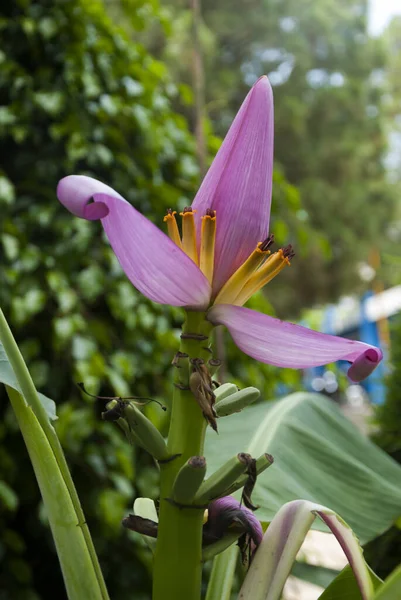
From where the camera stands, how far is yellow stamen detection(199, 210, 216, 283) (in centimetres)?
27

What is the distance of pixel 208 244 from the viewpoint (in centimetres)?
28

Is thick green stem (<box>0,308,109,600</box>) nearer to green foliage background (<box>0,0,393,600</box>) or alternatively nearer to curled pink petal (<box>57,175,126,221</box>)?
curled pink petal (<box>57,175,126,221</box>)

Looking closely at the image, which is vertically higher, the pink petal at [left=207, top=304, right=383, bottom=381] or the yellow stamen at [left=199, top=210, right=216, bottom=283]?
the yellow stamen at [left=199, top=210, right=216, bottom=283]

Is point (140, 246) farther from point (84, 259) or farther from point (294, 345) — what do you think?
point (84, 259)

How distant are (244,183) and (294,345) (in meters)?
0.08

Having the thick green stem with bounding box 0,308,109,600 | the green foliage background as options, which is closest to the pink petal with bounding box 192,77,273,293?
the thick green stem with bounding box 0,308,109,600

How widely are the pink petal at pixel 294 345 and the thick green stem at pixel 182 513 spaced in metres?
0.02

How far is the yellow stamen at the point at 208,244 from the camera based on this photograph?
0.89 ft

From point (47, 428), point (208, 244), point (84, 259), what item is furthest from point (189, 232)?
point (84, 259)

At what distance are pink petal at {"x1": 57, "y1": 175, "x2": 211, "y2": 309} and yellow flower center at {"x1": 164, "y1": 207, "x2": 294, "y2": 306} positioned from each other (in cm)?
2

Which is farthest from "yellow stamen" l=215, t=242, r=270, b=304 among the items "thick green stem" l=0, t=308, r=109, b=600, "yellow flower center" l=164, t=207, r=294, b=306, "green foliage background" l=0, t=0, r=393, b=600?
"green foliage background" l=0, t=0, r=393, b=600

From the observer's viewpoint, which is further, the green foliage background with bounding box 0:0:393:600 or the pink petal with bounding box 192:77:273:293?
the green foliage background with bounding box 0:0:393:600

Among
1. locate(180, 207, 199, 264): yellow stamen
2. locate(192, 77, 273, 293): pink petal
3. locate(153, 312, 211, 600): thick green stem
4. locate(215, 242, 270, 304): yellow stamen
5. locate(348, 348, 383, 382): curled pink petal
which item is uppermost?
locate(192, 77, 273, 293): pink petal

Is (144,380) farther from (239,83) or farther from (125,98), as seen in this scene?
(239,83)
